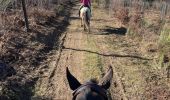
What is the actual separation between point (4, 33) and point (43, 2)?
7.48 m

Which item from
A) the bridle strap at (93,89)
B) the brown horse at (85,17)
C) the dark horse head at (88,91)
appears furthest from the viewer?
the brown horse at (85,17)

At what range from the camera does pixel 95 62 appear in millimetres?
10922

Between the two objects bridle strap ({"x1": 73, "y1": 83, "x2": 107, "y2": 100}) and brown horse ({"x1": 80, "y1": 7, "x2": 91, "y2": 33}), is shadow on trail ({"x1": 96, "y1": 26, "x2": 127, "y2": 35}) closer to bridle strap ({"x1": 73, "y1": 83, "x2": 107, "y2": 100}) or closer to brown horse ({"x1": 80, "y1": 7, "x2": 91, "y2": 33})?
brown horse ({"x1": 80, "y1": 7, "x2": 91, "y2": 33})

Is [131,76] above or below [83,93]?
below

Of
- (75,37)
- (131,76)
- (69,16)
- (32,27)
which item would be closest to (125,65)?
(131,76)

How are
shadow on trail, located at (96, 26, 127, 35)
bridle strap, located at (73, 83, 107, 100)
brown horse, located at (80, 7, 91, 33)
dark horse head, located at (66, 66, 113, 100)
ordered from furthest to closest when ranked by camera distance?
brown horse, located at (80, 7, 91, 33) < shadow on trail, located at (96, 26, 127, 35) < bridle strap, located at (73, 83, 107, 100) < dark horse head, located at (66, 66, 113, 100)

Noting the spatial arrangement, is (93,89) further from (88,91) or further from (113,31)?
(113,31)

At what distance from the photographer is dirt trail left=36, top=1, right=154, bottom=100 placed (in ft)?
29.0

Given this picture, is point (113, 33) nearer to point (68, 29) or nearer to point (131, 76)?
point (68, 29)

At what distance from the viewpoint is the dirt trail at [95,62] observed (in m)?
8.84

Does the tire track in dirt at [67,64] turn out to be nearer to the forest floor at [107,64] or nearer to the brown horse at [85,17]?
the forest floor at [107,64]

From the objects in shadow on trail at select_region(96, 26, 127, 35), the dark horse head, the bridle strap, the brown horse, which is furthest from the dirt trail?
the bridle strap

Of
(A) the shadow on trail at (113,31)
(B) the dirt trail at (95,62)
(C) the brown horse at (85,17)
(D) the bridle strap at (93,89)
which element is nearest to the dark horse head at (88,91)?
(D) the bridle strap at (93,89)

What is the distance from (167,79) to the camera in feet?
31.5
